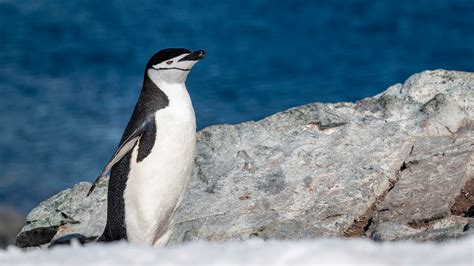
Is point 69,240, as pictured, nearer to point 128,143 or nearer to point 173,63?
point 128,143

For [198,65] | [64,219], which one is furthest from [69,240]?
[198,65]

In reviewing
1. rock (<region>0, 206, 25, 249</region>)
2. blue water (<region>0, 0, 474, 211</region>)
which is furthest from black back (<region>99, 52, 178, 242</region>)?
blue water (<region>0, 0, 474, 211</region>)

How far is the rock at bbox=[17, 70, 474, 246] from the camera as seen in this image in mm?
5250

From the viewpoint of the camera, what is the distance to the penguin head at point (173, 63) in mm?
5336

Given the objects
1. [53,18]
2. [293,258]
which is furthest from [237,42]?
[293,258]

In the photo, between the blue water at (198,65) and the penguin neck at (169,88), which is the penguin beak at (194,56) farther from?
the blue water at (198,65)

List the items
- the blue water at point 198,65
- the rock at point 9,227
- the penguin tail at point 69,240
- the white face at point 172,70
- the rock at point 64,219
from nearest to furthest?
1. the white face at point 172,70
2. the penguin tail at point 69,240
3. the rock at point 64,219
4. the rock at point 9,227
5. the blue water at point 198,65

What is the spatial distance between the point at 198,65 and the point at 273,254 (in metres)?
13.4

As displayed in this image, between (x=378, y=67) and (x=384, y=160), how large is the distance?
32.5 feet

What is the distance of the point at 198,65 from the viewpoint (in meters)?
15.5

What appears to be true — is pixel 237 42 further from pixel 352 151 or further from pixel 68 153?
pixel 352 151

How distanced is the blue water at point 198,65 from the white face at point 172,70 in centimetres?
684

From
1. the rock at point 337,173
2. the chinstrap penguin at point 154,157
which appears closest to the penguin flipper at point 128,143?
the chinstrap penguin at point 154,157

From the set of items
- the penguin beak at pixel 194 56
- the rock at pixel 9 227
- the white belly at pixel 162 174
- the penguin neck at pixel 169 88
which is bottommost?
the rock at pixel 9 227
